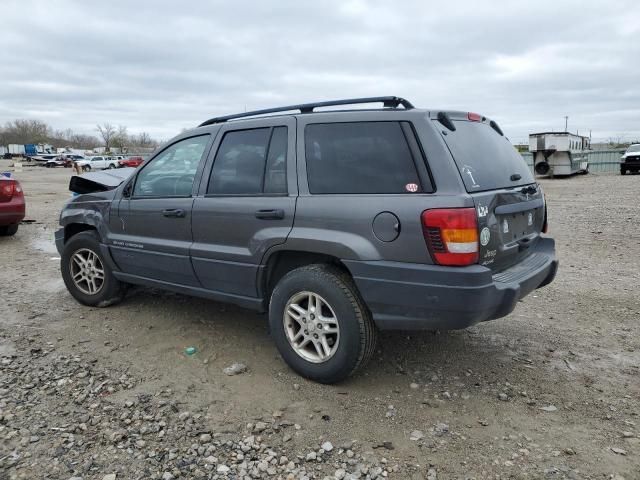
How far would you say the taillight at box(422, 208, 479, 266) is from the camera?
2898 millimetres

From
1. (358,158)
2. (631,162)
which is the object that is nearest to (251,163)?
(358,158)

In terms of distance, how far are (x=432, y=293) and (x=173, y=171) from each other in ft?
8.32

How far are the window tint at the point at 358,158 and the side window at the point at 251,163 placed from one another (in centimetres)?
25

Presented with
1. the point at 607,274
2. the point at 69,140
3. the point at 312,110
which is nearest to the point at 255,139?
the point at 312,110

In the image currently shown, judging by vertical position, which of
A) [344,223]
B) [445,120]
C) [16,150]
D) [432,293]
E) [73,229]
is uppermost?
[16,150]

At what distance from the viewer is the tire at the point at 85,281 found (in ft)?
16.2

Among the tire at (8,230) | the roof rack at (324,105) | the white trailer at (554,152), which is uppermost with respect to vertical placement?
the white trailer at (554,152)

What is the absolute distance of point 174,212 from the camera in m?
4.15

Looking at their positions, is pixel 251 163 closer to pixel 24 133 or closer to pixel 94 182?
pixel 94 182

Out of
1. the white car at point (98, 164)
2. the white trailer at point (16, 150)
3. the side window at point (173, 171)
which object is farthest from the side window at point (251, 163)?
the white trailer at point (16, 150)

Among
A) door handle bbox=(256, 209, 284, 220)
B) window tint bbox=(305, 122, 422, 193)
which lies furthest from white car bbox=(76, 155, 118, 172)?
window tint bbox=(305, 122, 422, 193)

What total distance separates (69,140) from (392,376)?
481 ft

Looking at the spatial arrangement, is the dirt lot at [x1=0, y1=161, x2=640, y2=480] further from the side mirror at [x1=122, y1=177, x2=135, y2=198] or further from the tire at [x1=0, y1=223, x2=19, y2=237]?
Result: the tire at [x1=0, y1=223, x2=19, y2=237]

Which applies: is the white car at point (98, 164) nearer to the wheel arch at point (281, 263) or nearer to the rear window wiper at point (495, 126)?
the wheel arch at point (281, 263)
